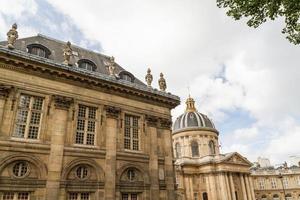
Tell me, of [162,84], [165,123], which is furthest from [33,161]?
[162,84]

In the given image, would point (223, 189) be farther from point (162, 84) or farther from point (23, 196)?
point (23, 196)

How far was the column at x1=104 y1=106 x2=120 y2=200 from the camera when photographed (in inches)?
719

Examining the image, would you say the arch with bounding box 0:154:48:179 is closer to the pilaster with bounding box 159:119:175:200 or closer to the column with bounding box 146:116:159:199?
the column with bounding box 146:116:159:199

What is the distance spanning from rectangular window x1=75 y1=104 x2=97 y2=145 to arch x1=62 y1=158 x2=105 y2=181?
4.72 ft

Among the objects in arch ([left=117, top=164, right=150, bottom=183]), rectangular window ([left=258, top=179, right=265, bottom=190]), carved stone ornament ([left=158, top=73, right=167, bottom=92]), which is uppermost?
carved stone ornament ([left=158, top=73, right=167, bottom=92])

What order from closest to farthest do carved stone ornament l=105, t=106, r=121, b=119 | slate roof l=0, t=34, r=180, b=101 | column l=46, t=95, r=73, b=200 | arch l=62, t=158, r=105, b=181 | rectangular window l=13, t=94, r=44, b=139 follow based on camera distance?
column l=46, t=95, r=73, b=200
rectangular window l=13, t=94, r=44, b=139
arch l=62, t=158, r=105, b=181
slate roof l=0, t=34, r=180, b=101
carved stone ornament l=105, t=106, r=121, b=119

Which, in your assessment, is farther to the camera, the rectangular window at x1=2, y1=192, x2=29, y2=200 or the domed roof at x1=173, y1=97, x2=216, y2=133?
the domed roof at x1=173, y1=97, x2=216, y2=133

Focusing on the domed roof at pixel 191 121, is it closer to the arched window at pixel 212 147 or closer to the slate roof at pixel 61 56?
the arched window at pixel 212 147

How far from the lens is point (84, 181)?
17578 mm

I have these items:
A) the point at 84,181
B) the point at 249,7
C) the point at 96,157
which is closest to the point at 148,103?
the point at 96,157

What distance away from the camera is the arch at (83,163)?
16906 mm

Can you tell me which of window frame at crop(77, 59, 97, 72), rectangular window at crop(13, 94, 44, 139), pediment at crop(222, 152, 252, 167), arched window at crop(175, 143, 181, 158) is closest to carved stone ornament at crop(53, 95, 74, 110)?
rectangular window at crop(13, 94, 44, 139)

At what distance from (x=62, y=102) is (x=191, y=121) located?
5381cm

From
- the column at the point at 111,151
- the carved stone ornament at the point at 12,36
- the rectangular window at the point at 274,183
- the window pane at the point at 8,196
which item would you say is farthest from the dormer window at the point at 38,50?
the rectangular window at the point at 274,183
